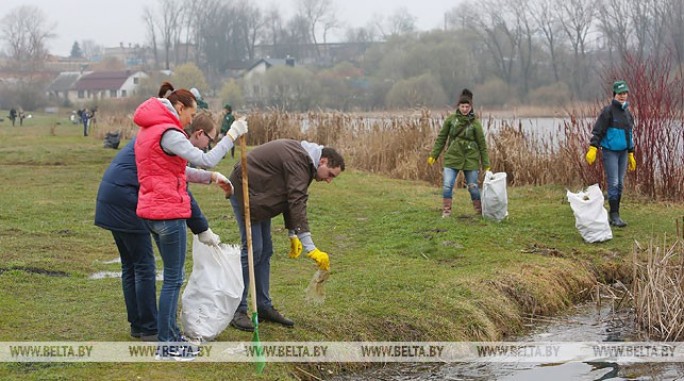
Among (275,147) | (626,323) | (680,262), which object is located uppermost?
(275,147)

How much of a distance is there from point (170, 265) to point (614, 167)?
292 inches

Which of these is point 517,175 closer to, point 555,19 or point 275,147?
point 275,147

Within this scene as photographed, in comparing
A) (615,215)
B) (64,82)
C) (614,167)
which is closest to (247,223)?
(614,167)

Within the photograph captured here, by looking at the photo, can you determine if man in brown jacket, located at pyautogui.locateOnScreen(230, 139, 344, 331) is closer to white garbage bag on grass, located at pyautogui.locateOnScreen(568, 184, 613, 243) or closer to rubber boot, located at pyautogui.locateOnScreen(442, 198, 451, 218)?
white garbage bag on grass, located at pyautogui.locateOnScreen(568, 184, 613, 243)

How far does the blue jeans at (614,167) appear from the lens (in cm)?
1166

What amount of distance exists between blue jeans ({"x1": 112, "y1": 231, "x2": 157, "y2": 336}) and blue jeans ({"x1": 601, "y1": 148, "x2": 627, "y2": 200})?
7172 mm

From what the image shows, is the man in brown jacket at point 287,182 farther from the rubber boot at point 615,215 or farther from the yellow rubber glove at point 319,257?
the rubber boot at point 615,215

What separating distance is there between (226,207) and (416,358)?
22.3 feet

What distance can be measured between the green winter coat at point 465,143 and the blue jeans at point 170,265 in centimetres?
647

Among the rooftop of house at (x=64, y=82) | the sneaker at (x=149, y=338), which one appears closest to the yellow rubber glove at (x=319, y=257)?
the sneaker at (x=149, y=338)

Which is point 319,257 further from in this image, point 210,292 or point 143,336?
point 143,336

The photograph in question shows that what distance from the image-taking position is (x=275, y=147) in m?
6.52

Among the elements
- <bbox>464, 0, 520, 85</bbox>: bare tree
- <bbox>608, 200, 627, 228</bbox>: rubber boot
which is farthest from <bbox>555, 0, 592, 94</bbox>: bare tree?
<bbox>608, 200, 627, 228</bbox>: rubber boot

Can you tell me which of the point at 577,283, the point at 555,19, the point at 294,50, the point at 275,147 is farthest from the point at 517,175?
the point at 294,50
